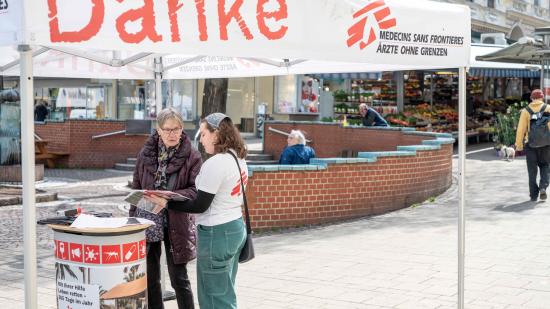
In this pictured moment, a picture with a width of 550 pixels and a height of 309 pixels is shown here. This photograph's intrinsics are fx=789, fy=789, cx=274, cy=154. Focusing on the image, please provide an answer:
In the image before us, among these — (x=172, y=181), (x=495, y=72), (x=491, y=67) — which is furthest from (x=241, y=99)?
(x=172, y=181)

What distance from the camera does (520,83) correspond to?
33344mm

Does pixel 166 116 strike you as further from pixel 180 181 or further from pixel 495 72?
pixel 495 72

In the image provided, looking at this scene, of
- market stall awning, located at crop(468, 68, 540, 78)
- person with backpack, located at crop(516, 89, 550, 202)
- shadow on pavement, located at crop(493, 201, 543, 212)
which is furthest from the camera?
market stall awning, located at crop(468, 68, 540, 78)

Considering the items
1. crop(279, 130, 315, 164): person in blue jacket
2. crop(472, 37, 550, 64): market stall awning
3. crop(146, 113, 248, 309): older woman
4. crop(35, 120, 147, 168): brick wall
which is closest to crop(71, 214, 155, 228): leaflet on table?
crop(146, 113, 248, 309): older woman

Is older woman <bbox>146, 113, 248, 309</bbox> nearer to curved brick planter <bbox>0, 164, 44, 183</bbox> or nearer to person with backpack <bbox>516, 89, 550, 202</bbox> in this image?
person with backpack <bbox>516, 89, 550, 202</bbox>

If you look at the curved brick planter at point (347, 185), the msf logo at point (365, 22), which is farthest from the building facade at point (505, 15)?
the msf logo at point (365, 22)

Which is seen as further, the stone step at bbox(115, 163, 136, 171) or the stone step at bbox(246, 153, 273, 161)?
the stone step at bbox(246, 153, 273, 161)

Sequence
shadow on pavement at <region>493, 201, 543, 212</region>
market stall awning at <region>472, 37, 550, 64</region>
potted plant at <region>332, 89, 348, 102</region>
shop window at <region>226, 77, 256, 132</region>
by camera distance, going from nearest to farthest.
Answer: shadow on pavement at <region>493, 201, 543, 212</region> → market stall awning at <region>472, 37, 550, 64</region> → potted plant at <region>332, 89, 348, 102</region> → shop window at <region>226, 77, 256, 132</region>

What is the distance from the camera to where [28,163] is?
4.33 m

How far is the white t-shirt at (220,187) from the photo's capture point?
4.94 m

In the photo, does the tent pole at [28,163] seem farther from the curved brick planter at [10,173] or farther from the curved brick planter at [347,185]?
the curved brick planter at [10,173]

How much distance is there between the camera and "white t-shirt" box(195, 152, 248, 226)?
4.94 m

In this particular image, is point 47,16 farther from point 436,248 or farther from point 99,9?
point 436,248

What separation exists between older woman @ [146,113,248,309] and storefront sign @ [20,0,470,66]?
0.53 meters
